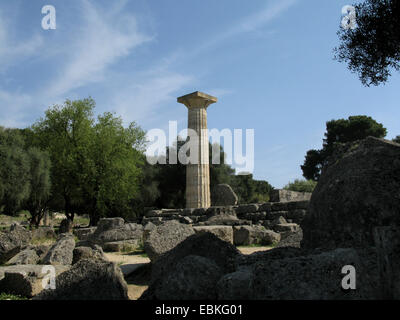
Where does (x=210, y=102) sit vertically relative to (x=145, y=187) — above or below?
→ above

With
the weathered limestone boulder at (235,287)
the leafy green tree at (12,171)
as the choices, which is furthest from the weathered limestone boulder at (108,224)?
the weathered limestone boulder at (235,287)

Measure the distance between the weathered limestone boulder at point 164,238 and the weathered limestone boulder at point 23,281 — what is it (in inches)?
71.2

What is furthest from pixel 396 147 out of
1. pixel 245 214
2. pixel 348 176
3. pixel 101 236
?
pixel 245 214

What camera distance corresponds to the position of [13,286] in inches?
201

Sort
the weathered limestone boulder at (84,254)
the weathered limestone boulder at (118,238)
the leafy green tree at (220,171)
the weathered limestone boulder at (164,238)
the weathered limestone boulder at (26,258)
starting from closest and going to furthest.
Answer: the weathered limestone boulder at (164,238) → the weathered limestone boulder at (84,254) → the weathered limestone boulder at (26,258) → the weathered limestone boulder at (118,238) → the leafy green tree at (220,171)

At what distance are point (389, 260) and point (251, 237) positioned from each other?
7.92m

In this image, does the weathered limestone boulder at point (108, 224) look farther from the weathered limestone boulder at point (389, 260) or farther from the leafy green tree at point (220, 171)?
the leafy green tree at point (220, 171)

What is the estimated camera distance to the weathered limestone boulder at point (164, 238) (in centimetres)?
647

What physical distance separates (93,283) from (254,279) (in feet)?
5.58

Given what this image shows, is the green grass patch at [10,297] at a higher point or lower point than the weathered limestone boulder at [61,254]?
lower

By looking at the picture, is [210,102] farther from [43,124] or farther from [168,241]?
[168,241]

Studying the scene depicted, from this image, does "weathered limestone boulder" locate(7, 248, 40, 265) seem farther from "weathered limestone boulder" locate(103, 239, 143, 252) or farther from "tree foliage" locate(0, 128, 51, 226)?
"tree foliage" locate(0, 128, 51, 226)

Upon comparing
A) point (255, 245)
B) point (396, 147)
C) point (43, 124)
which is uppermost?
point (43, 124)
